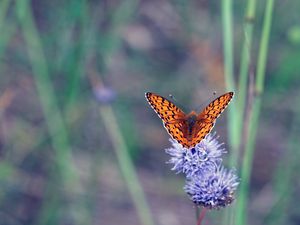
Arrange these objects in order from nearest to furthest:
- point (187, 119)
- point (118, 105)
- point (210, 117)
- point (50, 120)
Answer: point (210, 117), point (187, 119), point (50, 120), point (118, 105)

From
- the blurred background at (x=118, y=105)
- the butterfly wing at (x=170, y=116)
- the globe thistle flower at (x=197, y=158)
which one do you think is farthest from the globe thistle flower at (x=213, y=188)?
the blurred background at (x=118, y=105)

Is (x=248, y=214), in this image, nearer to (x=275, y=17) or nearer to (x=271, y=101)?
(x=271, y=101)

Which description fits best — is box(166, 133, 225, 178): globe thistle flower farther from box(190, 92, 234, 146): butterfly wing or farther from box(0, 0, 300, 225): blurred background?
box(0, 0, 300, 225): blurred background

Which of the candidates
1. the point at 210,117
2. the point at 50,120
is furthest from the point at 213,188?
the point at 50,120

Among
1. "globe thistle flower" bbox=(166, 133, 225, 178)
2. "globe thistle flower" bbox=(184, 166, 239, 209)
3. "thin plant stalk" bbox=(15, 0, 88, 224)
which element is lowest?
"globe thistle flower" bbox=(184, 166, 239, 209)

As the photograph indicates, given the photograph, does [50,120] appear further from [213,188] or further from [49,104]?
[213,188]

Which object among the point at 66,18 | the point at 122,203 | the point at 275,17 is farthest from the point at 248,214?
the point at 66,18

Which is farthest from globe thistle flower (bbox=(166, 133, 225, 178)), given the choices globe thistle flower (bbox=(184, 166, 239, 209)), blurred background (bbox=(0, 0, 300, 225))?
blurred background (bbox=(0, 0, 300, 225))

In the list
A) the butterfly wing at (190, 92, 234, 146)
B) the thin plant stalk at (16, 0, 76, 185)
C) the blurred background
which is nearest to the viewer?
the butterfly wing at (190, 92, 234, 146)
